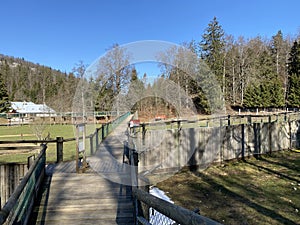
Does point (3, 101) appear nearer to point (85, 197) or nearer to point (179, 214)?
point (85, 197)

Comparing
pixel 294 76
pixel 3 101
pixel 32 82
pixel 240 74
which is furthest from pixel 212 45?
pixel 32 82

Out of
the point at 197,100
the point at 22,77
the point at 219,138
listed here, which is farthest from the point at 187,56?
the point at 22,77

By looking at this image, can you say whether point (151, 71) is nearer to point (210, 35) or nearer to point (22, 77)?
point (210, 35)

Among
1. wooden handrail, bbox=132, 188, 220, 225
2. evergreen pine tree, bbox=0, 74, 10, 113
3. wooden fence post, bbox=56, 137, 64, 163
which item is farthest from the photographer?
evergreen pine tree, bbox=0, 74, 10, 113

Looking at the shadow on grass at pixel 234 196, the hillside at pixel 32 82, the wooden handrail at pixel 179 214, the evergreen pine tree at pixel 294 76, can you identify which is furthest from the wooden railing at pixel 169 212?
the hillside at pixel 32 82

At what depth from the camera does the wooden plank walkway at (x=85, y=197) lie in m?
3.59

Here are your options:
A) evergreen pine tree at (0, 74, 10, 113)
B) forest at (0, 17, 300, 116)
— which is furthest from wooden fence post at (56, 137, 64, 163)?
evergreen pine tree at (0, 74, 10, 113)

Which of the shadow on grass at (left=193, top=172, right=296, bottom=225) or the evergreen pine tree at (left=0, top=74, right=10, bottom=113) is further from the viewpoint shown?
the evergreen pine tree at (left=0, top=74, right=10, bottom=113)

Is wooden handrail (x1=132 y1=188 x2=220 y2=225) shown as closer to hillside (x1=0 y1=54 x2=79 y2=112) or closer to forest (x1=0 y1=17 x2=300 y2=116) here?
forest (x1=0 y1=17 x2=300 y2=116)

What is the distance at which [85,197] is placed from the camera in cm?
426

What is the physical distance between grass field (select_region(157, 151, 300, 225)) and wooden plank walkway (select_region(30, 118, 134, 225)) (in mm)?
1354

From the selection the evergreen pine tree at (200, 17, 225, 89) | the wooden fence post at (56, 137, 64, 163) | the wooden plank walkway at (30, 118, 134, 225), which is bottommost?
the wooden plank walkway at (30, 118, 134, 225)

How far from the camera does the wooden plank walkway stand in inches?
141

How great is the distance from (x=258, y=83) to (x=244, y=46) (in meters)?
6.02
